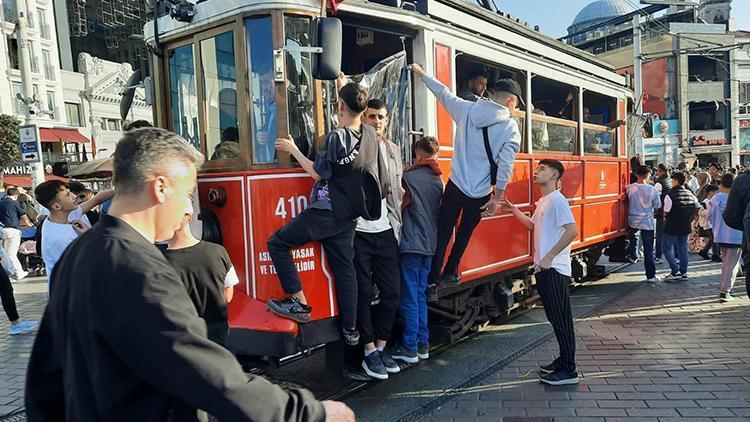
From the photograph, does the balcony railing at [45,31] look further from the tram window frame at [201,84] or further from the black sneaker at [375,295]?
the black sneaker at [375,295]

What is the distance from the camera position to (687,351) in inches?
202

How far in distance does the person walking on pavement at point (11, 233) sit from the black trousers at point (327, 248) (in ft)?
A: 29.0

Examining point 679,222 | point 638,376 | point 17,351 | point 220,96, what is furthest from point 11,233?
point 679,222

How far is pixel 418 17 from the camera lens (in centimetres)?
433

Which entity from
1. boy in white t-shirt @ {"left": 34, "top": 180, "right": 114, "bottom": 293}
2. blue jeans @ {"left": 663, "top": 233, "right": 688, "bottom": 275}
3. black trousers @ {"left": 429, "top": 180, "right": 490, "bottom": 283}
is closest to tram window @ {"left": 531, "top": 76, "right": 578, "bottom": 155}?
black trousers @ {"left": 429, "top": 180, "right": 490, "bottom": 283}

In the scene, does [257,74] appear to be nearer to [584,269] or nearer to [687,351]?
[687,351]

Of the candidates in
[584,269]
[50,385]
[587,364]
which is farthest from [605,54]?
[50,385]

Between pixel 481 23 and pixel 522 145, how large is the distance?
135 centimetres

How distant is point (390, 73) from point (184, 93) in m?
1.64

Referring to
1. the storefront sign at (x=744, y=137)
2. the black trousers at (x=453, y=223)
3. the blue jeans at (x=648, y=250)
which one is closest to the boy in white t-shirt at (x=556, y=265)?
the black trousers at (x=453, y=223)

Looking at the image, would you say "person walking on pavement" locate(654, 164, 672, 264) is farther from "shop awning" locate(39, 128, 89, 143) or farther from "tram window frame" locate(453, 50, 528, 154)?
"shop awning" locate(39, 128, 89, 143)

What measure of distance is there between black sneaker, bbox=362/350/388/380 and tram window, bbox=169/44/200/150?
2.08 m

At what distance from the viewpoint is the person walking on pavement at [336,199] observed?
3580 mm

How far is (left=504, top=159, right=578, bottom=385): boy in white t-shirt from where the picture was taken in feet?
14.1
